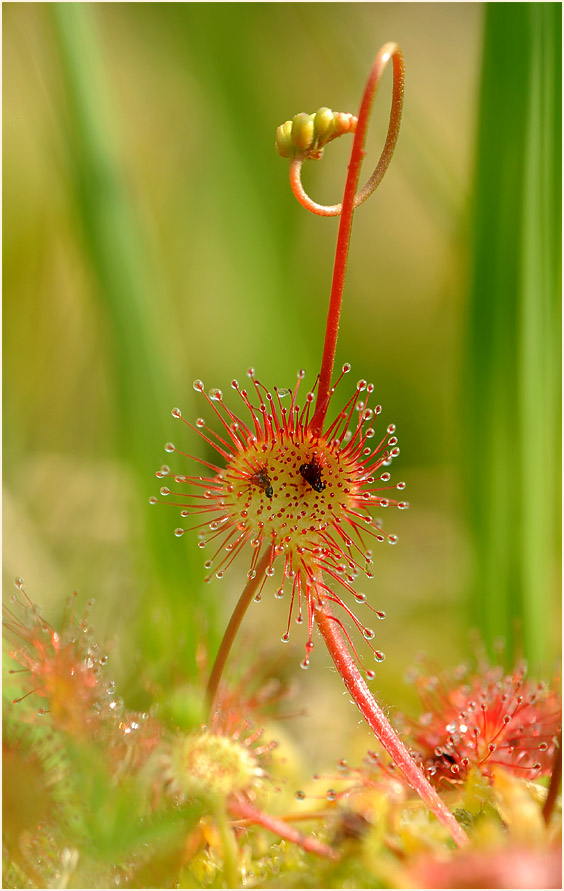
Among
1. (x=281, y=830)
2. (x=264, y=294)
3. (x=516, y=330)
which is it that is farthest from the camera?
(x=264, y=294)

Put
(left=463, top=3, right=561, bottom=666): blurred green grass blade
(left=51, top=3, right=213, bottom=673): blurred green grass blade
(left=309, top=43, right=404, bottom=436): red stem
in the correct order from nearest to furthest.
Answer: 1. (left=309, top=43, right=404, bottom=436): red stem
2. (left=463, top=3, right=561, bottom=666): blurred green grass blade
3. (left=51, top=3, right=213, bottom=673): blurred green grass blade

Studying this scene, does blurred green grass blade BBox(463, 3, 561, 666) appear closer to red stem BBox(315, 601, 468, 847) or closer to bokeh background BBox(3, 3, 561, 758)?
bokeh background BBox(3, 3, 561, 758)

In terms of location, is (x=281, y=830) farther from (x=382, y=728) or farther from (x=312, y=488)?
(x=312, y=488)

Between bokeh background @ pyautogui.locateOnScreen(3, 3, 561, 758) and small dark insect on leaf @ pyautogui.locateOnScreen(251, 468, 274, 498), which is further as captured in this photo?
bokeh background @ pyautogui.locateOnScreen(3, 3, 561, 758)

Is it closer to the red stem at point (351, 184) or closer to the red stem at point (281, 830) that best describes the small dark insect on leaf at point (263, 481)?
the red stem at point (351, 184)

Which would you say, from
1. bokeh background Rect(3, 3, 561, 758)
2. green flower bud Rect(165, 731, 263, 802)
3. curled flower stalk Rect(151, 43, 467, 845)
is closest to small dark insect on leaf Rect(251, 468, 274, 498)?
curled flower stalk Rect(151, 43, 467, 845)

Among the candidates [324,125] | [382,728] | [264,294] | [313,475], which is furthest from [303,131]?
[264,294]

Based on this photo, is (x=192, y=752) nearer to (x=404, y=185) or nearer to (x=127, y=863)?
(x=127, y=863)
